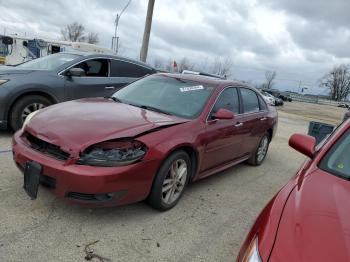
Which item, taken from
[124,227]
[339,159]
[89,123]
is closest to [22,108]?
Result: [89,123]

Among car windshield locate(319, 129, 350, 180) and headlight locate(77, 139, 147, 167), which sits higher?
car windshield locate(319, 129, 350, 180)

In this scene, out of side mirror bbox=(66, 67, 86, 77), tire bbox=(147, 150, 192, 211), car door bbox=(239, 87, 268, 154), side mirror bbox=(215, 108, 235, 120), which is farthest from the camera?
side mirror bbox=(66, 67, 86, 77)

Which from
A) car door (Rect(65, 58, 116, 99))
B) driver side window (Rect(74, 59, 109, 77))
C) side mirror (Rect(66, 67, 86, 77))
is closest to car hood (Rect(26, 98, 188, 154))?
side mirror (Rect(66, 67, 86, 77))

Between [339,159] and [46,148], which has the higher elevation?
[339,159]

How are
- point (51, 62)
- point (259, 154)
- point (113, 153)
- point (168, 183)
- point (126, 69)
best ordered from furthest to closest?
point (126, 69) < point (51, 62) < point (259, 154) < point (168, 183) < point (113, 153)

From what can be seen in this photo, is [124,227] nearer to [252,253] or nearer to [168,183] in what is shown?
[168,183]

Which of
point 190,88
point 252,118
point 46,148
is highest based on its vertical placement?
point 190,88

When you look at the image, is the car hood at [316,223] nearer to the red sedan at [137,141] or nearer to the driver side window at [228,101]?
the red sedan at [137,141]

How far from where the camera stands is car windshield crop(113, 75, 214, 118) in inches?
171

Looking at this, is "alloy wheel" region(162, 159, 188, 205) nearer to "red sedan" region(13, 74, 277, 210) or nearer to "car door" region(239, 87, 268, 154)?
"red sedan" region(13, 74, 277, 210)

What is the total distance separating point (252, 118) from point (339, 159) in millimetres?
2751

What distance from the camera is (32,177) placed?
3.26 m

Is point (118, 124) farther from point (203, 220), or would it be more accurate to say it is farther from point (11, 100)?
point (11, 100)

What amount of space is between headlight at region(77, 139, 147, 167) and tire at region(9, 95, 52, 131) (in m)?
3.30
